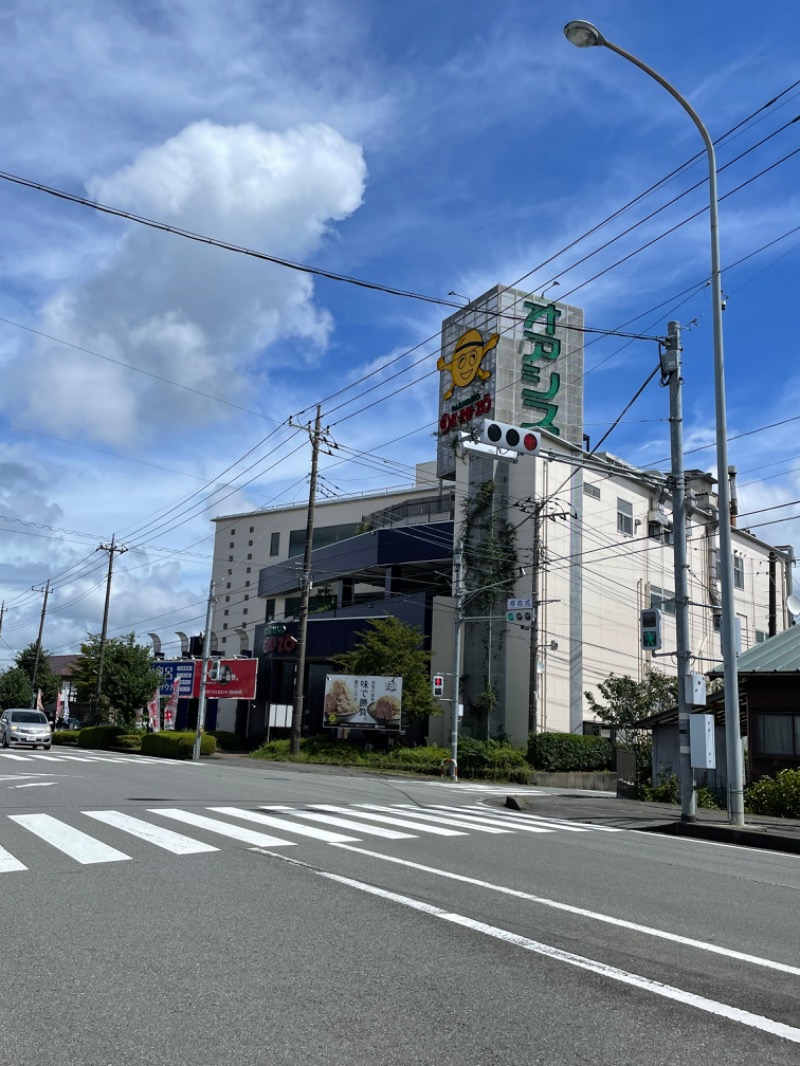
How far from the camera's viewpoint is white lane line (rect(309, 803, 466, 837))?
12.5 meters

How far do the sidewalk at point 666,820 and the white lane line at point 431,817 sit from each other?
3.13 metres

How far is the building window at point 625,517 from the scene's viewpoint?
4603 centimetres

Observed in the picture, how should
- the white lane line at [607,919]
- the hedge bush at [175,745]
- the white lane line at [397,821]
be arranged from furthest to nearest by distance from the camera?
1. the hedge bush at [175,745]
2. the white lane line at [397,821]
3. the white lane line at [607,919]

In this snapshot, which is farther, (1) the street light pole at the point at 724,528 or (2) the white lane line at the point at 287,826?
(1) the street light pole at the point at 724,528

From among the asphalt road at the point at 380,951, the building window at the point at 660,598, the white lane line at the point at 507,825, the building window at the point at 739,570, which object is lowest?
the white lane line at the point at 507,825

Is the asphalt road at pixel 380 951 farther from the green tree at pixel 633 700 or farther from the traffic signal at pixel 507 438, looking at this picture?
the green tree at pixel 633 700

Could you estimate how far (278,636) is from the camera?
51688 millimetres

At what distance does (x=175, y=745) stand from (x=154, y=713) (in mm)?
11159

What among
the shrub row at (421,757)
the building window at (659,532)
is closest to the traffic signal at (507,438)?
the shrub row at (421,757)

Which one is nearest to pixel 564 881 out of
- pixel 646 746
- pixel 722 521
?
pixel 722 521

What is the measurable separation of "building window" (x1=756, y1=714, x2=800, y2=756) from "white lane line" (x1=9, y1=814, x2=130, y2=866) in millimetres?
17078

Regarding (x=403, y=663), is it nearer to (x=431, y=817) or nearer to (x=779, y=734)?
(x=779, y=734)

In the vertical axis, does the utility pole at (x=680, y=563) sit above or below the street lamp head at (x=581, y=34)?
below

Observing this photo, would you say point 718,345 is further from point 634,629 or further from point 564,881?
point 634,629
